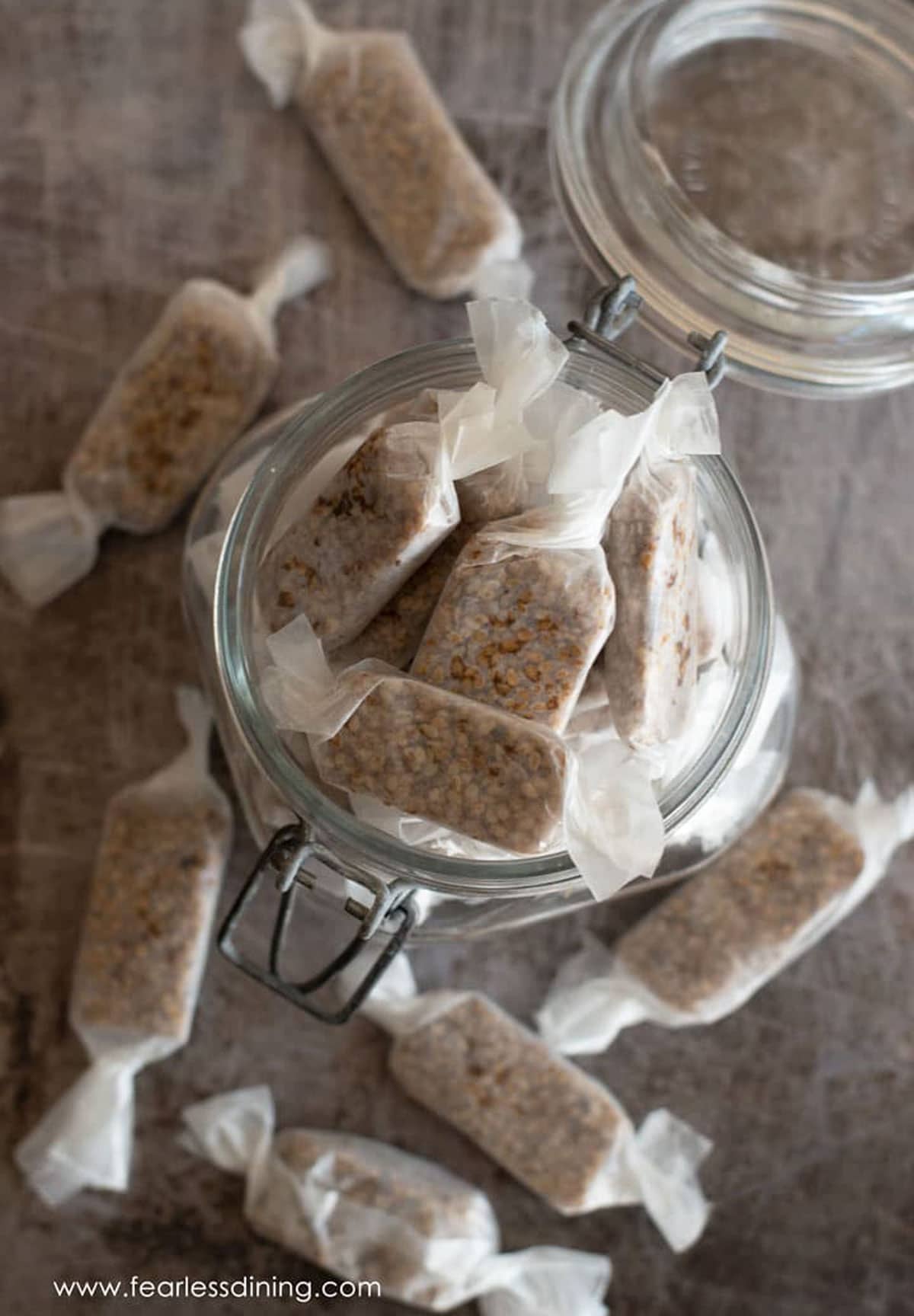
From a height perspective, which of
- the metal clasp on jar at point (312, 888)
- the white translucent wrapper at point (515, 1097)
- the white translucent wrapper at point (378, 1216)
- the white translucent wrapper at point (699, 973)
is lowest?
the white translucent wrapper at point (378, 1216)

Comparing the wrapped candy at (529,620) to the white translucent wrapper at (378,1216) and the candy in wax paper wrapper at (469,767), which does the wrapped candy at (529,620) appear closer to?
the candy in wax paper wrapper at (469,767)

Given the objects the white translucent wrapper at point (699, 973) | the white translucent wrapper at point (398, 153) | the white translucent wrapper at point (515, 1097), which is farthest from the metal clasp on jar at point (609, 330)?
the white translucent wrapper at point (515, 1097)

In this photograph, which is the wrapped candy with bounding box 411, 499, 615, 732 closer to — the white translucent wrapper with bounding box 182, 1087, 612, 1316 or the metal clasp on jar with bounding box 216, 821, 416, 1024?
the metal clasp on jar with bounding box 216, 821, 416, 1024

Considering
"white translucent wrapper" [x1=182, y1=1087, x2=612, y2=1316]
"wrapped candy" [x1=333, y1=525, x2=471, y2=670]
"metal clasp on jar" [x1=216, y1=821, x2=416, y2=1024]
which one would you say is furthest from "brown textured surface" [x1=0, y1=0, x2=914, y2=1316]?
"wrapped candy" [x1=333, y1=525, x2=471, y2=670]

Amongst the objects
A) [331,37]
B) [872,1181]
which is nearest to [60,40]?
[331,37]

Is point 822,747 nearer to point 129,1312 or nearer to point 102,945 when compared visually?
point 102,945

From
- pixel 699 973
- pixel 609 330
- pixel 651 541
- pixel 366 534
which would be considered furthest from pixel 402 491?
pixel 699 973
